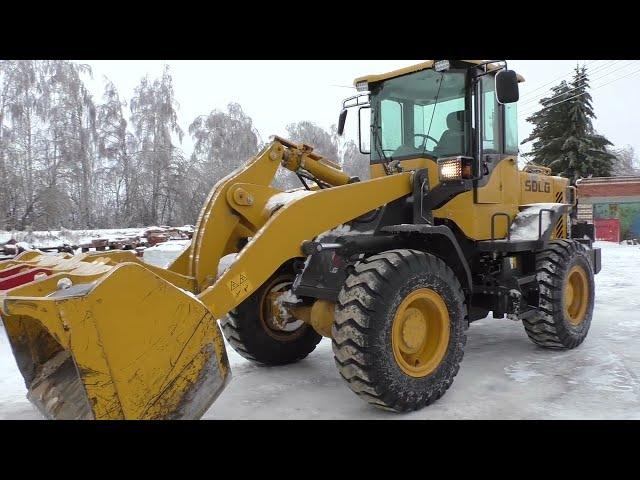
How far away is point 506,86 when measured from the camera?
14.8 feet

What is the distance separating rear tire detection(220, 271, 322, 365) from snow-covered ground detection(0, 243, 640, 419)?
13 cm

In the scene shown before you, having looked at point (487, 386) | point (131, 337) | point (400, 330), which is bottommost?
point (487, 386)

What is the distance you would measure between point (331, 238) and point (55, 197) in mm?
15034

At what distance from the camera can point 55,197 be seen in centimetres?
1694

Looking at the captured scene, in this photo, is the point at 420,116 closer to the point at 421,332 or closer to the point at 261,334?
the point at 421,332

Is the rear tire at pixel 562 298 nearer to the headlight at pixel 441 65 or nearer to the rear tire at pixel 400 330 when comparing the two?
the rear tire at pixel 400 330

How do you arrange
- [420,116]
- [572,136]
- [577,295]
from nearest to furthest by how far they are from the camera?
[420,116] < [577,295] < [572,136]

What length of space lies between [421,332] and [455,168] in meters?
1.50

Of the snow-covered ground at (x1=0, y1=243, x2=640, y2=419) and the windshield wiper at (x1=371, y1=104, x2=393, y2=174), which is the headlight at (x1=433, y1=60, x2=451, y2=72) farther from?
the snow-covered ground at (x1=0, y1=243, x2=640, y2=419)

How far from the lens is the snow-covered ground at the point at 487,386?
4023 millimetres

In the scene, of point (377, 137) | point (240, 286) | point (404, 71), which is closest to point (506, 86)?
point (404, 71)

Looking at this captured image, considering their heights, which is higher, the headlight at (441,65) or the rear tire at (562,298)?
the headlight at (441,65)

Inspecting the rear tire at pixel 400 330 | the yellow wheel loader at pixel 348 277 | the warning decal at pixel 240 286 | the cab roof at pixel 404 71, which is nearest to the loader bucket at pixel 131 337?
the yellow wheel loader at pixel 348 277

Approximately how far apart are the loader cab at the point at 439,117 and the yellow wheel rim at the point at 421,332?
1.29 metres
